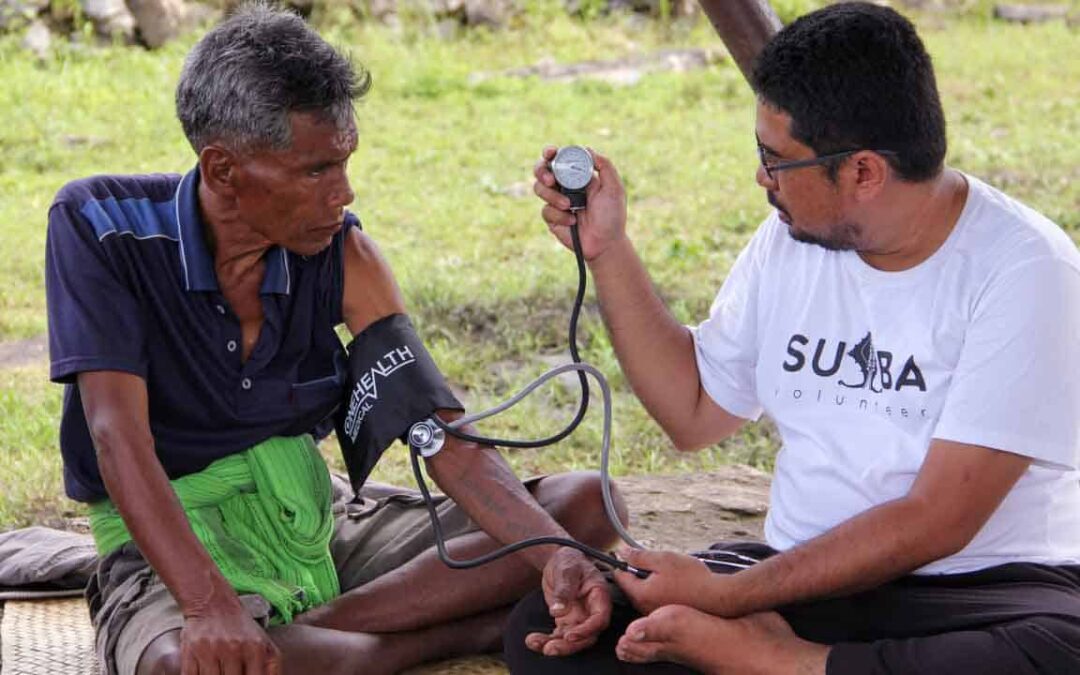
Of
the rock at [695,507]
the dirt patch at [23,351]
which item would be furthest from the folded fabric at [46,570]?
the dirt patch at [23,351]

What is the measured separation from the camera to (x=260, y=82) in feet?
9.53

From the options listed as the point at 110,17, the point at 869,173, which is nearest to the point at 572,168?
the point at 869,173

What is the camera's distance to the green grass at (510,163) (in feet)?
18.1

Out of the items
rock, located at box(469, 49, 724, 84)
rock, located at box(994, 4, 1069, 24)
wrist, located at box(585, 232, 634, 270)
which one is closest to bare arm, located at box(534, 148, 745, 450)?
wrist, located at box(585, 232, 634, 270)

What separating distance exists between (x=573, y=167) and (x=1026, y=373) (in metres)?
0.92

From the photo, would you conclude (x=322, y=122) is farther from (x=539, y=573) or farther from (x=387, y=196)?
(x=387, y=196)

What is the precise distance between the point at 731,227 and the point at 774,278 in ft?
14.6

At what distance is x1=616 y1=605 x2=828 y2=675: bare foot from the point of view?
2.76m

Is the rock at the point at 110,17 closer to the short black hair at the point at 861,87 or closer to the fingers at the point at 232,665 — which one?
the fingers at the point at 232,665

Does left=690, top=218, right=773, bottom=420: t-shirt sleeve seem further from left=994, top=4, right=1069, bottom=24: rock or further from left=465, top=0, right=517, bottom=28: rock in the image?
left=994, top=4, right=1069, bottom=24: rock

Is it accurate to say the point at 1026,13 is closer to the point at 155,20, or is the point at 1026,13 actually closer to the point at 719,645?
the point at 155,20

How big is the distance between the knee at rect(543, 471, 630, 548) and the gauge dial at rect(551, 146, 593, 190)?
0.69 meters

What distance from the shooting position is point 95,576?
333 centimetres

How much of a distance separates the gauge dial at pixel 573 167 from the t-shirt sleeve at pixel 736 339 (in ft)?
1.13
